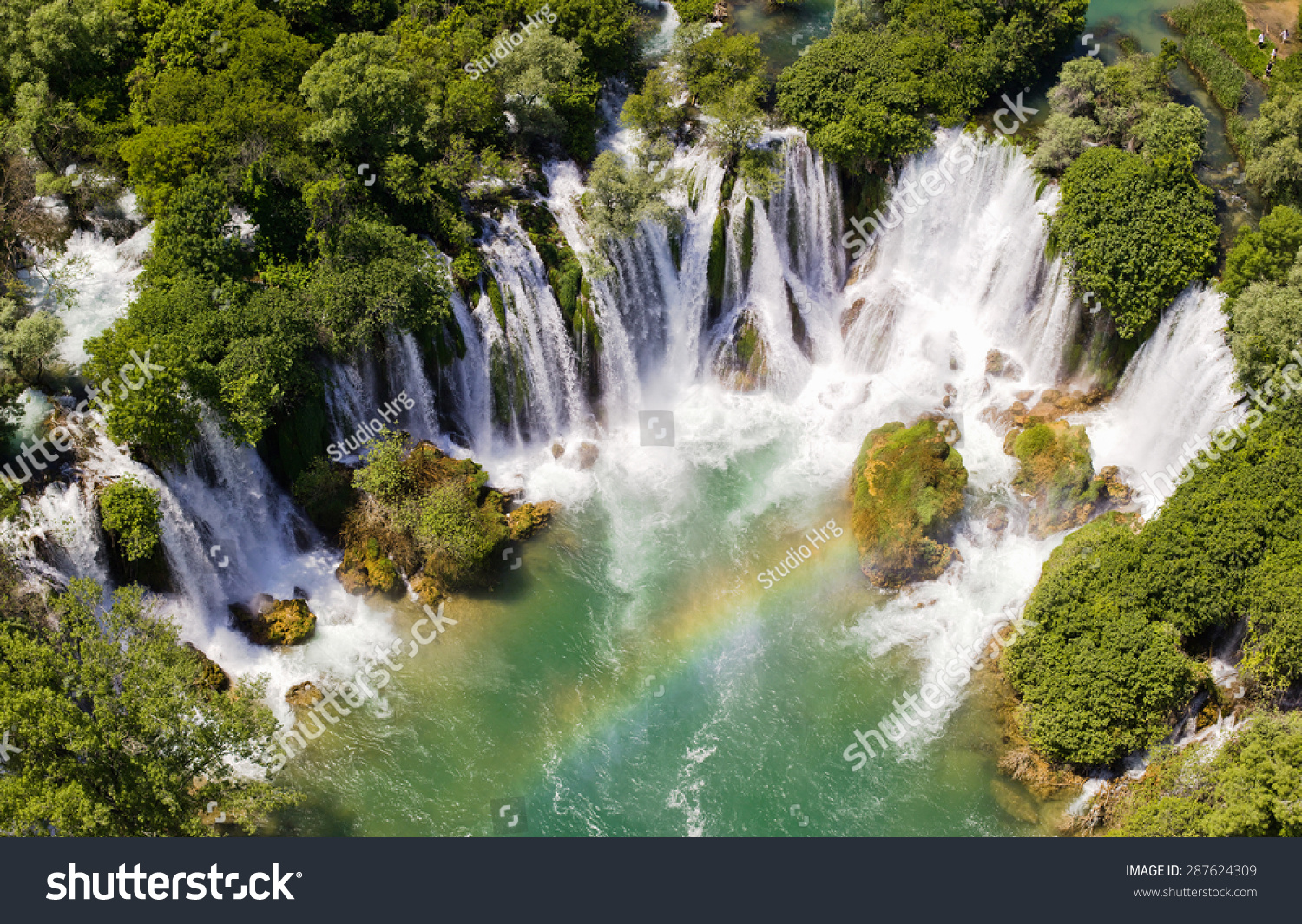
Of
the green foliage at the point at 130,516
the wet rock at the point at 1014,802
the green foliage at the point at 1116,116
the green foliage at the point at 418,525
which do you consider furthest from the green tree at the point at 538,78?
the wet rock at the point at 1014,802

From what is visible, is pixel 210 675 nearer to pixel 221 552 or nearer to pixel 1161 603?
pixel 221 552

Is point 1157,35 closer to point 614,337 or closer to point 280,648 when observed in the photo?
point 614,337

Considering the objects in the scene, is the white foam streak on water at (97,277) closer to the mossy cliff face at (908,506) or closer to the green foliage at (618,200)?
the green foliage at (618,200)

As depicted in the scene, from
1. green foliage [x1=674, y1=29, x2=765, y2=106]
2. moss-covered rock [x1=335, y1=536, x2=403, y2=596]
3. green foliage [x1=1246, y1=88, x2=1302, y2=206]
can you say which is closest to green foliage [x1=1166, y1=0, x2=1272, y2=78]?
green foliage [x1=1246, y1=88, x2=1302, y2=206]

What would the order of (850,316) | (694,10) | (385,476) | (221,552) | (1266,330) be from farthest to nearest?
(694,10) → (850,316) → (385,476) → (1266,330) → (221,552)

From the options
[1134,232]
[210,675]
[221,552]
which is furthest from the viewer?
[1134,232]

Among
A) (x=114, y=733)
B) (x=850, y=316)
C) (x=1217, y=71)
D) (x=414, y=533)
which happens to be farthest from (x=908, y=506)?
(x=1217, y=71)
